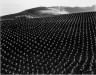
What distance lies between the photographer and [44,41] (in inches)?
73.5

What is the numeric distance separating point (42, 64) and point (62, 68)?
15 cm

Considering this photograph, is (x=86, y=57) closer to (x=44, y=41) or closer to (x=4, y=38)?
(x=44, y=41)

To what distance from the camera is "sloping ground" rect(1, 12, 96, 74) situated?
4.44ft

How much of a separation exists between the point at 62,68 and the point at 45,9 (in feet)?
12.6

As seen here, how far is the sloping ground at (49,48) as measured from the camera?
1354mm

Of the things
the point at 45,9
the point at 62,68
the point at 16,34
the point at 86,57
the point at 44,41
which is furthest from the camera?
the point at 45,9

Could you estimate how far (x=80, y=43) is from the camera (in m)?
1.77

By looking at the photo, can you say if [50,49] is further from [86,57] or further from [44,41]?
[86,57]

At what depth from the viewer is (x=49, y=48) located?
1.71 metres

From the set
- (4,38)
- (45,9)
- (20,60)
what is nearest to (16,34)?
(4,38)

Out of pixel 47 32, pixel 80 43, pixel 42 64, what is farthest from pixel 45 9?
pixel 42 64

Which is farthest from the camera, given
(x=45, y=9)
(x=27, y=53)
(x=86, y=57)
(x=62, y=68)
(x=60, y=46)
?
(x=45, y=9)

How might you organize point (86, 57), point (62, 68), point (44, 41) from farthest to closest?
point (44, 41)
point (86, 57)
point (62, 68)

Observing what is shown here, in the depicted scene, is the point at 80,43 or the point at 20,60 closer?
the point at 20,60
